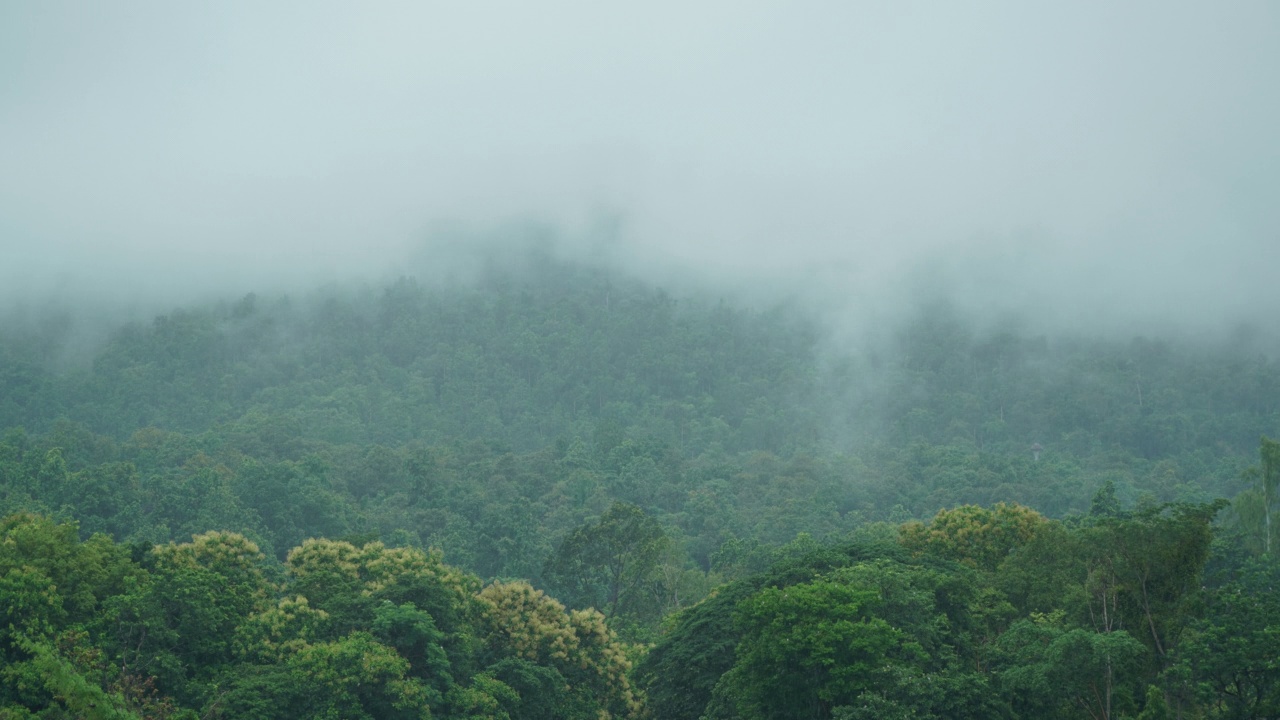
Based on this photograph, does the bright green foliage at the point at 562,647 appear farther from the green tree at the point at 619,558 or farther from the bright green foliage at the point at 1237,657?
the green tree at the point at 619,558

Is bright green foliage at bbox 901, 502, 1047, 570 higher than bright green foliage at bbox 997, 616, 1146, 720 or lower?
lower

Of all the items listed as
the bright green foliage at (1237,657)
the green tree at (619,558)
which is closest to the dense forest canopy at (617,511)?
the bright green foliage at (1237,657)

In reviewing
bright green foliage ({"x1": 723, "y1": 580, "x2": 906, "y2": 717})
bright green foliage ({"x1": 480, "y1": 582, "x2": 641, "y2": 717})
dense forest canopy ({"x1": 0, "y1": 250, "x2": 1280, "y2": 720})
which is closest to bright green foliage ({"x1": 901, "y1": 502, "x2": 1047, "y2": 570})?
dense forest canopy ({"x1": 0, "y1": 250, "x2": 1280, "y2": 720})

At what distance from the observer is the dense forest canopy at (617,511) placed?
30.5 m

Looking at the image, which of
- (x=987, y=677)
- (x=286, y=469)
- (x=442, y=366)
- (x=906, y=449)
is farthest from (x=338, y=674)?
(x=442, y=366)

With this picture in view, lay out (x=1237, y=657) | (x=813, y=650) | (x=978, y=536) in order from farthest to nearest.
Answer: (x=978, y=536) < (x=813, y=650) < (x=1237, y=657)

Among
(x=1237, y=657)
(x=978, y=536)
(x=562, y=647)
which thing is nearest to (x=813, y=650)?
(x=1237, y=657)

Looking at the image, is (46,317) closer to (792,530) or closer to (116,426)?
(116,426)

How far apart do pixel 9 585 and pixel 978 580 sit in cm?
2867

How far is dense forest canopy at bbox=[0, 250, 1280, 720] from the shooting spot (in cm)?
3045

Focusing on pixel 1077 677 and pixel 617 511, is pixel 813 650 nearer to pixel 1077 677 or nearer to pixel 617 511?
pixel 1077 677

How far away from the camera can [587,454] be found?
11012 cm

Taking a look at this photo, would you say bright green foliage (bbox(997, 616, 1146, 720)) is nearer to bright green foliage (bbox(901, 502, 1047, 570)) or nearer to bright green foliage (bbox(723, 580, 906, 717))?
bright green foliage (bbox(723, 580, 906, 717))

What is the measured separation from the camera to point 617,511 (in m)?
63.5
